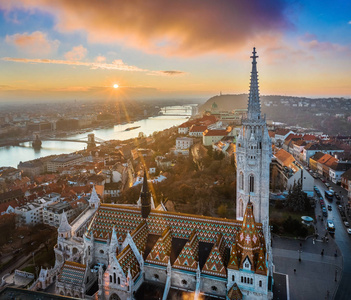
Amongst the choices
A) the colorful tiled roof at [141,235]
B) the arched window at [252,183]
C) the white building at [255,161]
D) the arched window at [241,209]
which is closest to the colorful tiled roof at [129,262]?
the colorful tiled roof at [141,235]

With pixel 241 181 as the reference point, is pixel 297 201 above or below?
below

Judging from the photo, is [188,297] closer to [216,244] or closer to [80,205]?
[216,244]

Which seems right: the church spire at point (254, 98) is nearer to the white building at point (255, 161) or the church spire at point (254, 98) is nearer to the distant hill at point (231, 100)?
the white building at point (255, 161)

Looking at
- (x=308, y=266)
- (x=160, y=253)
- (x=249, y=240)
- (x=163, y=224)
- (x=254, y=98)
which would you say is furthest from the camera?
Answer: (x=308, y=266)

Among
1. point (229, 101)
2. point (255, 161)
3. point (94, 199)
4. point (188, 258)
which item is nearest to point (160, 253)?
point (188, 258)

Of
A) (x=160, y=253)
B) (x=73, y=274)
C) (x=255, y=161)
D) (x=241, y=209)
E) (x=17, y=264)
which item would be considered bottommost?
(x=17, y=264)

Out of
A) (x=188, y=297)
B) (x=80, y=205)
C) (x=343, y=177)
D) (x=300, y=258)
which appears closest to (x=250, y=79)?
(x=188, y=297)

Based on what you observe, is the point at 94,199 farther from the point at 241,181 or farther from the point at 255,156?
the point at 255,156
